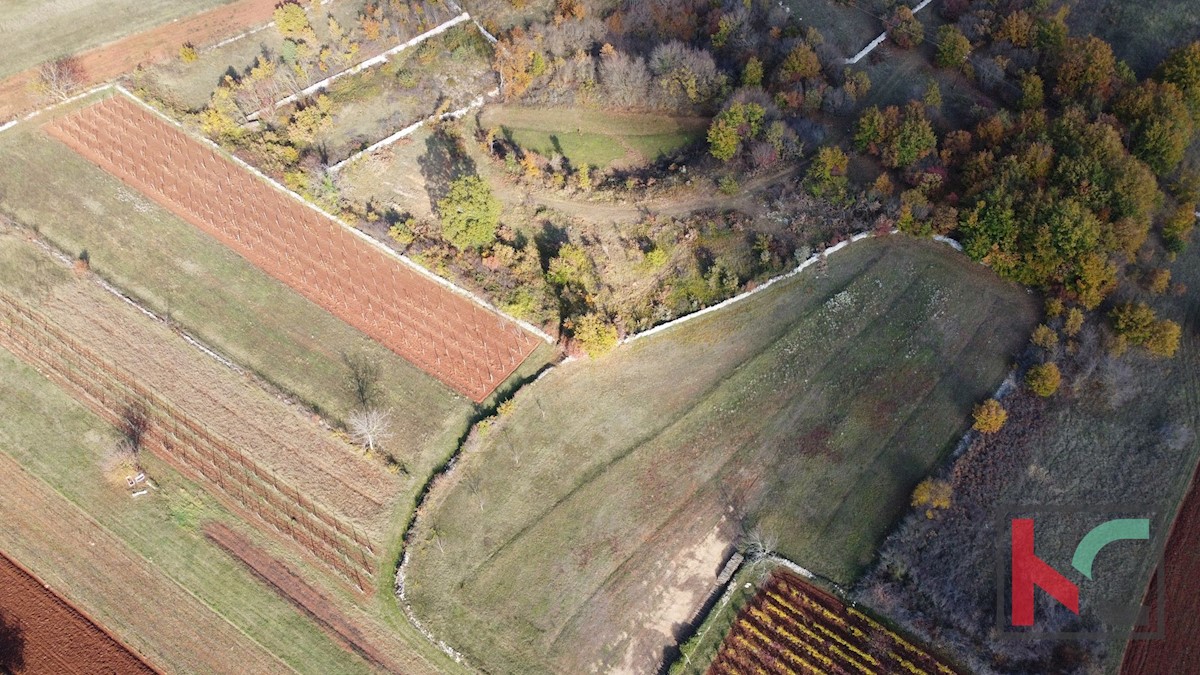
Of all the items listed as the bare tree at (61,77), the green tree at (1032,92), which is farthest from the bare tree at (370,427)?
the green tree at (1032,92)

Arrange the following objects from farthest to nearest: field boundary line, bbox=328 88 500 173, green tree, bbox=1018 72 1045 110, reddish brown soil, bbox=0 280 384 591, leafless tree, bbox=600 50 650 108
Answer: leafless tree, bbox=600 50 650 108, field boundary line, bbox=328 88 500 173, green tree, bbox=1018 72 1045 110, reddish brown soil, bbox=0 280 384 591

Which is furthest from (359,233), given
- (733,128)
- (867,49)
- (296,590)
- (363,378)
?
(867,49)

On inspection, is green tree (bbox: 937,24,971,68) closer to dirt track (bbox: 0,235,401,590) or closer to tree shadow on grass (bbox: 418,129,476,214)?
tree shadow on grass (bbox: 418,129,476,214)

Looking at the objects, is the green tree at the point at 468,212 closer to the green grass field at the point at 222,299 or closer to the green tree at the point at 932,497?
the green grass field at the point at 222,299

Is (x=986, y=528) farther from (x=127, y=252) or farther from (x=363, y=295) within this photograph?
(x=127, y=252)

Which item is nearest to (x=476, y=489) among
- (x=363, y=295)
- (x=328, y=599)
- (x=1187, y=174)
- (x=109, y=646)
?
(x=328, y=599)

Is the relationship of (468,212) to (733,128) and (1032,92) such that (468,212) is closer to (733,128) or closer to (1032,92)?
(733,128)
